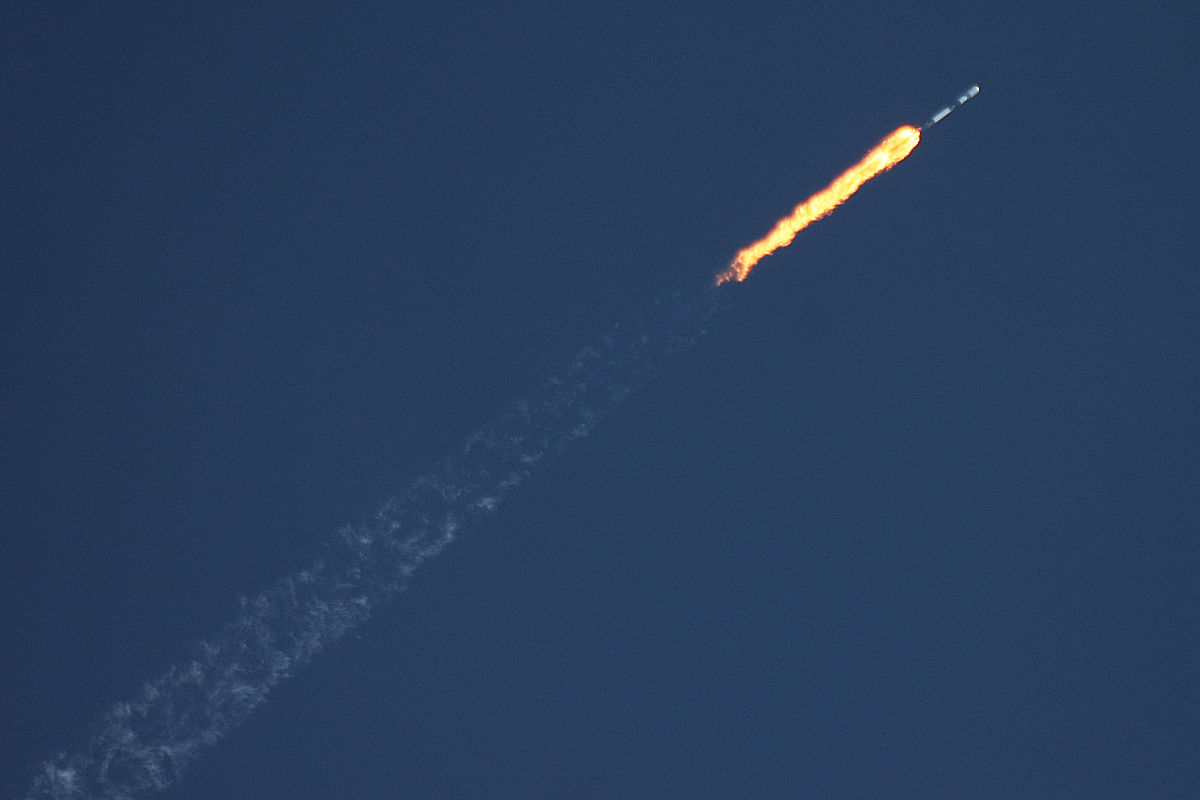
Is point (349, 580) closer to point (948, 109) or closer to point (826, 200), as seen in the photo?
point (826, 200)

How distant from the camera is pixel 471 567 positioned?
77.9 metres

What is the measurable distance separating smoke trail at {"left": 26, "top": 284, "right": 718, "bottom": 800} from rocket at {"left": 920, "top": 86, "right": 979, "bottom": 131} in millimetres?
15584

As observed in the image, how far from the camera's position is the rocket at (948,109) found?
8162 centimetres

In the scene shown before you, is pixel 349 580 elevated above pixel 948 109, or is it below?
below

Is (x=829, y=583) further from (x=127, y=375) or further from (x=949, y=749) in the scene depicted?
(x=127, y=375)

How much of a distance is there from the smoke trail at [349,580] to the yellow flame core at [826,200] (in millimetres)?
3083

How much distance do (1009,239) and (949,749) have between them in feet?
91.7

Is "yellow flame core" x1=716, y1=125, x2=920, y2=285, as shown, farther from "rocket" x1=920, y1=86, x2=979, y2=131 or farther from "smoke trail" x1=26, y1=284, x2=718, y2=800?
"smoke trail" x1=26, y1=284, x2=718, y2=800

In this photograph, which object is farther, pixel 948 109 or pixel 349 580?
pixel 948 109

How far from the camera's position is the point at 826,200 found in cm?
8175

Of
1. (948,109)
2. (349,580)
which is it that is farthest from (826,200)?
(349,580)

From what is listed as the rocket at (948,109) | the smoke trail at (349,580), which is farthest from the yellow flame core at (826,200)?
the smoke trail at (349,580)

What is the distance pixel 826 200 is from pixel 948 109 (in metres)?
8.36

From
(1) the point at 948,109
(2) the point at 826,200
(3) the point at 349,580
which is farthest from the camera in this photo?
(2) the point at 826,200
